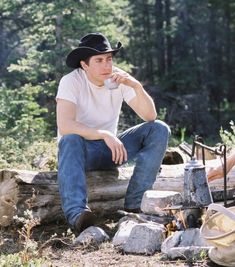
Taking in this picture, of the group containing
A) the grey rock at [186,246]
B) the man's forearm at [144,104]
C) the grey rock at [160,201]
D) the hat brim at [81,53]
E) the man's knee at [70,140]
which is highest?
the hat brim at [81,53]

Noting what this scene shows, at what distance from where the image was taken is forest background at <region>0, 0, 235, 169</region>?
32.7 ft

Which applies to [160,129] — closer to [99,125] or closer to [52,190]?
[99,125]

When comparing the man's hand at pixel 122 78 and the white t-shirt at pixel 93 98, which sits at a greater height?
the man's hand at pixel 122 78

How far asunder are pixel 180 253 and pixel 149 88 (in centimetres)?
1470

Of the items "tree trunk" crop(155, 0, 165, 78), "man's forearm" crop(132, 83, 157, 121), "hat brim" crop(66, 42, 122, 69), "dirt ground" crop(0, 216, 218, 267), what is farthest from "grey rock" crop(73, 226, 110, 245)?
"tree trunk" crop(155, 0, 165, 78)

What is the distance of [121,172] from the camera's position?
516cm

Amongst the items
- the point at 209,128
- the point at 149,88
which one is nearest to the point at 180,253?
the point at 209,128

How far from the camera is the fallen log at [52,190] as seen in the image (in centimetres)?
468

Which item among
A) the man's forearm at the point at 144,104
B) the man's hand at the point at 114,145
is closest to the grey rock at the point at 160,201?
the man's hand at the point at 114,145

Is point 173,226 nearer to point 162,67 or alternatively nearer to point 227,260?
point 227,260

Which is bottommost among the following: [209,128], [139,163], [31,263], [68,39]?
[209,128]

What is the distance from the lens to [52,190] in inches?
189

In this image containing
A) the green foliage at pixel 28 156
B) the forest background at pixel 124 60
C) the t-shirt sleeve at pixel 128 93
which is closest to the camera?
the t-shirt sleeve at pixel 128 93

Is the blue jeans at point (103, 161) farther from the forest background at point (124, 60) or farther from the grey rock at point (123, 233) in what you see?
the forest background at point (124, 60)
